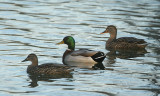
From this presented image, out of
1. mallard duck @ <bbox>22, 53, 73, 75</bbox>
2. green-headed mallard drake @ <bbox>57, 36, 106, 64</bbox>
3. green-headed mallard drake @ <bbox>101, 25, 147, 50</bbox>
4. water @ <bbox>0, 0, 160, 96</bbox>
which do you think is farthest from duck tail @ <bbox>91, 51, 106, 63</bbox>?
green-headed mallard drake @ <bbox>101, 25, 147, 50</bbox>

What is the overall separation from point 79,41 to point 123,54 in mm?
2111

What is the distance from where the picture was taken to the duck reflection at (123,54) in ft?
54.0

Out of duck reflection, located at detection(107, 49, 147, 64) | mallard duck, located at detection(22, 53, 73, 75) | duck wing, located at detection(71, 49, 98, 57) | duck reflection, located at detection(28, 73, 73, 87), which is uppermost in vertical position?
duck wing, located at detection(71, 49, 98, 57)

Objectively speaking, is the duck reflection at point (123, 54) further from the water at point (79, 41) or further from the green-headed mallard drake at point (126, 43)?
the green-headed mallard drake at point (126, 43)

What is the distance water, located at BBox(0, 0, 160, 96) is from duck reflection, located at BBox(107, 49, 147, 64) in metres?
0.03

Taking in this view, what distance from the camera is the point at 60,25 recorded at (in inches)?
864

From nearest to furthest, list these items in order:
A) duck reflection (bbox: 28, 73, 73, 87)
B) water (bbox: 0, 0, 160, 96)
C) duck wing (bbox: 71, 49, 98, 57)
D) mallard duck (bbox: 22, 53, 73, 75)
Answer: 1. water (bbox: 0, 0, 160, 96)
2. duck reflection (bbox: 28, 73, 73, 87)
3. mallard duck (bbox: 22, 53, 73, 75)
4. duck wing (bbox: 71, 49, 98, 57)

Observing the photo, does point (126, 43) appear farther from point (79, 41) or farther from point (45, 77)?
point (45, 77)

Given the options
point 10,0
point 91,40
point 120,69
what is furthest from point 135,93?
point 10,0

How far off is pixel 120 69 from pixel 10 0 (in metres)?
15.0

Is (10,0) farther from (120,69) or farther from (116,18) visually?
(120,69)

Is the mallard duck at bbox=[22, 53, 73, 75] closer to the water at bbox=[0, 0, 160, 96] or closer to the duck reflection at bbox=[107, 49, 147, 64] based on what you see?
the water at bbox=[0, 0, 160, 96]

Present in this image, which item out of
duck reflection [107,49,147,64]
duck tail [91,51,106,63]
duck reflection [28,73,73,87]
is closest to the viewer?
duck reflection [28,73,73,87]

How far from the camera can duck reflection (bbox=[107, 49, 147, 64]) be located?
16.5 m
